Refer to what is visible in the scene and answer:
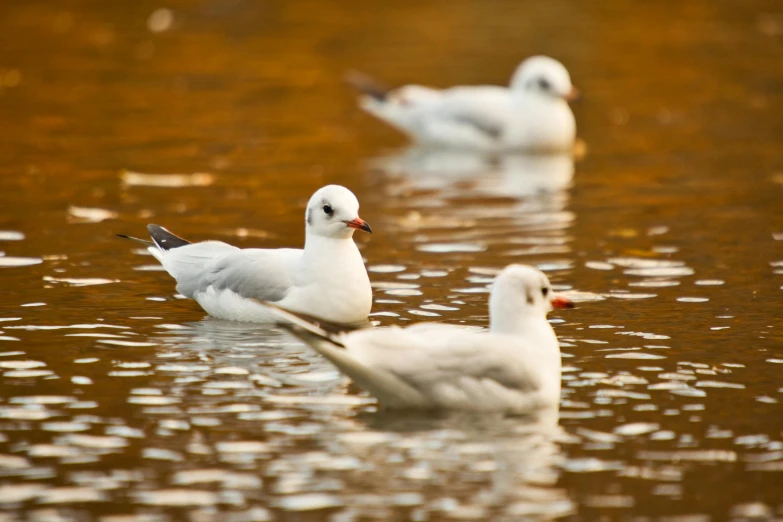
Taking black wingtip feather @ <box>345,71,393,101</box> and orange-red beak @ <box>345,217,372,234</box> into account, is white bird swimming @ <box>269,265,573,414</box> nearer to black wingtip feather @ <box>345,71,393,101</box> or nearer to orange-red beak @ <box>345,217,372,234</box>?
orange-red beak @ <box>345,217,372,234</box>

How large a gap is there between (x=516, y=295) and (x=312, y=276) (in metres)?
2.17

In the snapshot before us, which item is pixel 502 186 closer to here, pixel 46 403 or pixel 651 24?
pixel 46 403

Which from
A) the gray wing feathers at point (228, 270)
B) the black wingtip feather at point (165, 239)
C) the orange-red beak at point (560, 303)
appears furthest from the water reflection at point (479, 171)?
the orange-red beak at point (560, 303)

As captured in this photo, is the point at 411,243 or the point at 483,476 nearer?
the point at 483,476

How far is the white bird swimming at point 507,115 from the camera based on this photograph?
17922 millimetres

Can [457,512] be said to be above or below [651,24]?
below

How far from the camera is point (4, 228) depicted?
13031 mm

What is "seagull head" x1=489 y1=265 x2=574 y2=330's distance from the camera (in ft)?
25.8

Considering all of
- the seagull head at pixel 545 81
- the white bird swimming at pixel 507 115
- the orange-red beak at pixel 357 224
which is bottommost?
the orange-red beak at pixel 357 224

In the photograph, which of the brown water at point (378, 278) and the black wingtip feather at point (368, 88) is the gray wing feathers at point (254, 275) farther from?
the black wingtip feather at point (368, 88)

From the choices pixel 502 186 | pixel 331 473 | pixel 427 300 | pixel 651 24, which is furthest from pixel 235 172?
pixel 651 24

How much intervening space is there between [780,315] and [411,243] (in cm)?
378

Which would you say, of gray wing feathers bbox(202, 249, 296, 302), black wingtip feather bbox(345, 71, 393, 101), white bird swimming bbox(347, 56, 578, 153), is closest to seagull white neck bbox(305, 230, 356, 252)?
gray wing feathers bbox(202, 249, 296, 302)

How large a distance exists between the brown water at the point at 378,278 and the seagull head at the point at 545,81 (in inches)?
32.2
